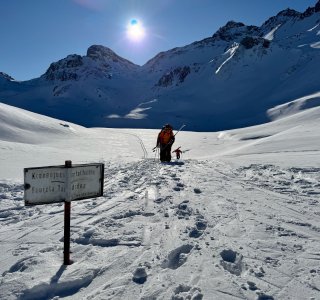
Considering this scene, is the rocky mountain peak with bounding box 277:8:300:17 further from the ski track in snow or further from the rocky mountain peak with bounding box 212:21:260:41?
the ski track in snow

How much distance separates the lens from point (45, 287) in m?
3.88

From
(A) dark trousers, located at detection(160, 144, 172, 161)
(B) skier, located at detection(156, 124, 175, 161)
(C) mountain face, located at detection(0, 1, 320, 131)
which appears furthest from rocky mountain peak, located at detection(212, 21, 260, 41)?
(A) dark trousers, located at detection(160, 144, 172, 161)

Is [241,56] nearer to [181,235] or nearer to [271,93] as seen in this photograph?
[271,93]

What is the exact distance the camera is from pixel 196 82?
367 feet

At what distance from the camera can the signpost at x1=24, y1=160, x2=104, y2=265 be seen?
Result: 4105 mm

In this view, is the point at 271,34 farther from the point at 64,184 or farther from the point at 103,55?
the point at 64,184

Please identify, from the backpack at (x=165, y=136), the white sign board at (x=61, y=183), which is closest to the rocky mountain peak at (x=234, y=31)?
the backpack at (x=165, y=136)

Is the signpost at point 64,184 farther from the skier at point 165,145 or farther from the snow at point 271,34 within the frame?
the snow at point 271,34

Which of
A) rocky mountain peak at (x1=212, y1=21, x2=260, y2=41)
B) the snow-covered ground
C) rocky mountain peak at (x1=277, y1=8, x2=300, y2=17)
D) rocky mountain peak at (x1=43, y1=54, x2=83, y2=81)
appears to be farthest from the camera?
rocky mountain peak at (x1=43, y1=54, x2=83, y2=81)

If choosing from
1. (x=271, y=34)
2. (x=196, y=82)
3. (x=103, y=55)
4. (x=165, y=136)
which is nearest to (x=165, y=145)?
(x=165, y=136)

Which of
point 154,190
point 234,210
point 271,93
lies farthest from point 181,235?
point 271,93

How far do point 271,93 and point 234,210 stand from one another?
242 ft

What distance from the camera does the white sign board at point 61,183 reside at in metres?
4.10

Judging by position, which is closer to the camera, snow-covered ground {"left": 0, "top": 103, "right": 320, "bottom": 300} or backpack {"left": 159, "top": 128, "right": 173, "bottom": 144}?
snow-covered ground {"left": 0, "top": 103, "right": 320, "bottom": 300}
